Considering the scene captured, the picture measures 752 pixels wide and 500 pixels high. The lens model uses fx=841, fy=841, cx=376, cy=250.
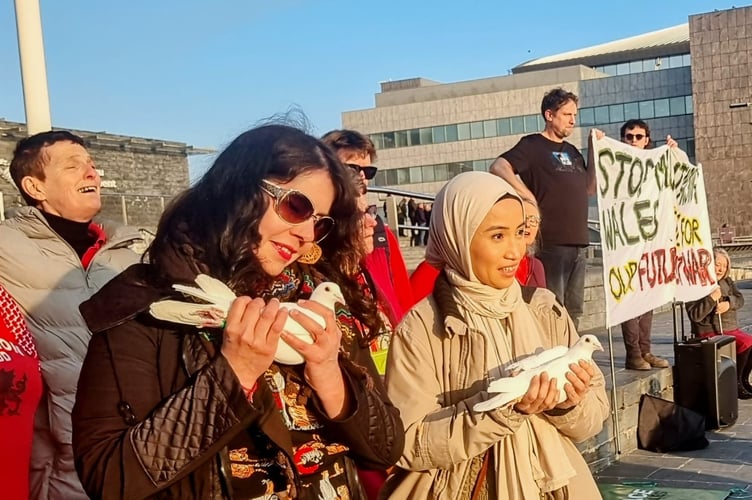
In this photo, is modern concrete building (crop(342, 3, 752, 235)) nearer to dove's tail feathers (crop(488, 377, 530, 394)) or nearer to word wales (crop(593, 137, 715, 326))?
word wales (crop(593, 137, 715, 326))

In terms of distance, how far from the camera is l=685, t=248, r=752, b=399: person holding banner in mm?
7641

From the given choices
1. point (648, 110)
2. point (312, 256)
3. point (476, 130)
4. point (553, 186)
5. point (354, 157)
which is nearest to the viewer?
point (312, 256)

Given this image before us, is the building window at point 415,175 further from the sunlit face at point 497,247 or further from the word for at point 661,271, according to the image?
the sunlit face at point 497,247

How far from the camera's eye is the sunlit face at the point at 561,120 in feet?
20.4

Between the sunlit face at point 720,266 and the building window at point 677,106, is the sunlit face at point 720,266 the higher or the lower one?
the lower one

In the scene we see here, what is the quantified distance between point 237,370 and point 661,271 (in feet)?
18.4

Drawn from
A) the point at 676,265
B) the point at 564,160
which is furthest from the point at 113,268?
the point at 676,265

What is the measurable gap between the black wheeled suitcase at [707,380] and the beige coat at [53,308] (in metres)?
4.46

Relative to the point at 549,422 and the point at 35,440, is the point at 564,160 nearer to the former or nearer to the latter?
the point at 549,422

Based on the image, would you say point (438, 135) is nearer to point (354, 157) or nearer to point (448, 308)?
point (354, 157)

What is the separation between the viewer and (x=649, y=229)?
21.5 feet

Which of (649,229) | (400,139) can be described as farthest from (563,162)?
(400,139)

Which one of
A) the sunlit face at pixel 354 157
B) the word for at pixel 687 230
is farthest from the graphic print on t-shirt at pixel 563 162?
the sunlit face at pixel 354 157

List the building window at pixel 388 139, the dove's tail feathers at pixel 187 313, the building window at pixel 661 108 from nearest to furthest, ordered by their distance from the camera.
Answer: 1. the dove's tail feathers at pixel 187 313
2. the building window at pixel 661 108
3. the building window at pixel 388 139
